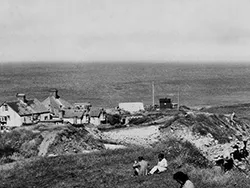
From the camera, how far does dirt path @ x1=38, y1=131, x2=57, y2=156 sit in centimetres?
2798

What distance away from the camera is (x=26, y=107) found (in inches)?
2349

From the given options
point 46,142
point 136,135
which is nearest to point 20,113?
point 136,135

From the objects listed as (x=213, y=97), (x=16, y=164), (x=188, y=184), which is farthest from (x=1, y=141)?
(x=213, y=97)

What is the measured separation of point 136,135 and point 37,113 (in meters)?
23.1

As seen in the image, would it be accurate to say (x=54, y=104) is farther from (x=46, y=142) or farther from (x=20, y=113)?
(x=46, y=142)

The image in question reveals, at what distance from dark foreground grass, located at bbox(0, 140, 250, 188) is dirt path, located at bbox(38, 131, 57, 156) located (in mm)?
5039

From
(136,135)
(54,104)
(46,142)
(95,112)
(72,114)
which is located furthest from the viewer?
(54,104)

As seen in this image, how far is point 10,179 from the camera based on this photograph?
61.8ft

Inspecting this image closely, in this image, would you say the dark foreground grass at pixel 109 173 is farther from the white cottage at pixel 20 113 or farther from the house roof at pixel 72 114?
the house roof at pixel 72 114

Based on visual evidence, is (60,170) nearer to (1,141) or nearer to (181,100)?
(1,141)

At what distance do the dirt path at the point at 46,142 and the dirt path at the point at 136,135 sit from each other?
923 centimetres

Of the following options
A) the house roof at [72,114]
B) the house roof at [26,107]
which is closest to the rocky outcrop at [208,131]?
the house roof at [26,107]

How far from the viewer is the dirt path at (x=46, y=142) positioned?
27981 millimetres

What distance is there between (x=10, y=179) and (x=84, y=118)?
48.9 metres
